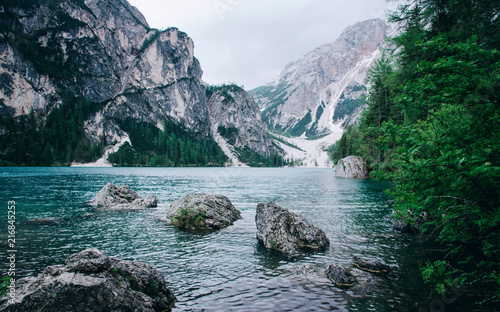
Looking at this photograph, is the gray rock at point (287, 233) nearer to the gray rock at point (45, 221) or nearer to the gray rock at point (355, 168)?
the gray rock at point (45, 221)

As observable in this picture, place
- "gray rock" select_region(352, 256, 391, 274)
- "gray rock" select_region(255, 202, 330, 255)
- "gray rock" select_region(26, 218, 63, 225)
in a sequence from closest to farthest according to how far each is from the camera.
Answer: "gray rock" select_region(352, 256, 391, 274)
"gray rock" select_region(255, 202, 330, 255)
"gray rock" select_region(26, 218, 63, 225)

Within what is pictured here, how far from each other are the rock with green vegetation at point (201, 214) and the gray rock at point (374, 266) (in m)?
12.0

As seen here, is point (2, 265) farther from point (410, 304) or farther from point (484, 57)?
point (484, 57)

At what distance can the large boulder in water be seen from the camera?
6.96 metres

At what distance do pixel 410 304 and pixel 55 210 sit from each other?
33.6 m

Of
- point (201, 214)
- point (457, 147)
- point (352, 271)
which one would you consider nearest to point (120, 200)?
point (201, 214)

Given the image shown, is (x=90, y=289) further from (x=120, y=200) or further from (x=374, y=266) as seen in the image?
(x=120, y=200)

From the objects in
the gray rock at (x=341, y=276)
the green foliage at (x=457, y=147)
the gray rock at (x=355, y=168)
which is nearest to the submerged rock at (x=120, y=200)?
the gray rock at (x=341, y=276)

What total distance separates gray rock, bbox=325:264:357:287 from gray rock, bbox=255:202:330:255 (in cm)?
376

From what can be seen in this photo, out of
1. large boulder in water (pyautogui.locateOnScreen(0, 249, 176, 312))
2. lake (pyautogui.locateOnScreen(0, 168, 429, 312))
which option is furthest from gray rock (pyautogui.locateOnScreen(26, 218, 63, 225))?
large boulder in water (pyautogui.locateOnScreen(0, 249, 176, 312))

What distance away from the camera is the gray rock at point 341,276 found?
35.1 ft

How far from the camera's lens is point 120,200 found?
32.6m

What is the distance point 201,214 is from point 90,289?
566 inches

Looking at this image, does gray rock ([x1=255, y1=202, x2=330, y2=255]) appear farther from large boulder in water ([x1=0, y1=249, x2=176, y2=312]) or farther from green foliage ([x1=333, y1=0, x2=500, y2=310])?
green foliage ([x1=333, y1=0, x2=500, y2=310])
